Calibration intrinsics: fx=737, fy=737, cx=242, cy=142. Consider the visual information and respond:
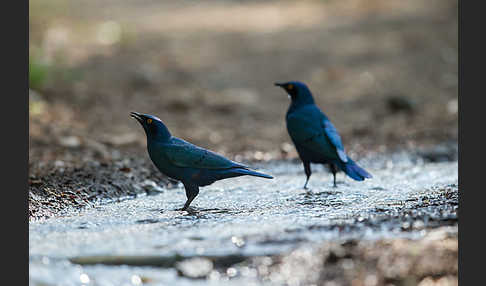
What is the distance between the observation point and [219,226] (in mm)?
4641

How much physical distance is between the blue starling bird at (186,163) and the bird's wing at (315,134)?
43.8 inches

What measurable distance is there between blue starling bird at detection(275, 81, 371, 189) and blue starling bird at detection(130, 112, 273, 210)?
111 centimetres

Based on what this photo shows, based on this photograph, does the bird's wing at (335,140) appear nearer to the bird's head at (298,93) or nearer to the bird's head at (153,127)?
the bird's head at (298,93)

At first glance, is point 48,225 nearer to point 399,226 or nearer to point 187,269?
point 187,269

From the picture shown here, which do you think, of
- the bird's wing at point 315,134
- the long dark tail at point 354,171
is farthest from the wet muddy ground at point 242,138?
the bird's wing at point 315,134

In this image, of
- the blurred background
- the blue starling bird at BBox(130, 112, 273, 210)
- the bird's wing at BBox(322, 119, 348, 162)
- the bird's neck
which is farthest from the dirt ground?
the bird's wing at BBox(322, 119, 348, 162)

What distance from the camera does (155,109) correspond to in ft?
34.4

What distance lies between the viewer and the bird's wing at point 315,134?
6.41 meters

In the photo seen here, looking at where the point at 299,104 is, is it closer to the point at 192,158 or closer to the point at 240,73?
the point at 192,158

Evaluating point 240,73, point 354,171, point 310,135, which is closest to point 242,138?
point 310,135

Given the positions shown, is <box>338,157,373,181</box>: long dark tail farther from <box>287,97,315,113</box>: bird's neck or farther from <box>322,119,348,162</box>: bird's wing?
<box>287,97,315,113</box>: bird's neck

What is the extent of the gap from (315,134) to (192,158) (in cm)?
147

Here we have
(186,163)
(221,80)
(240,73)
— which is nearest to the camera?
(186,163)

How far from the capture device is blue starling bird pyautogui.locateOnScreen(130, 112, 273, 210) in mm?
5430
